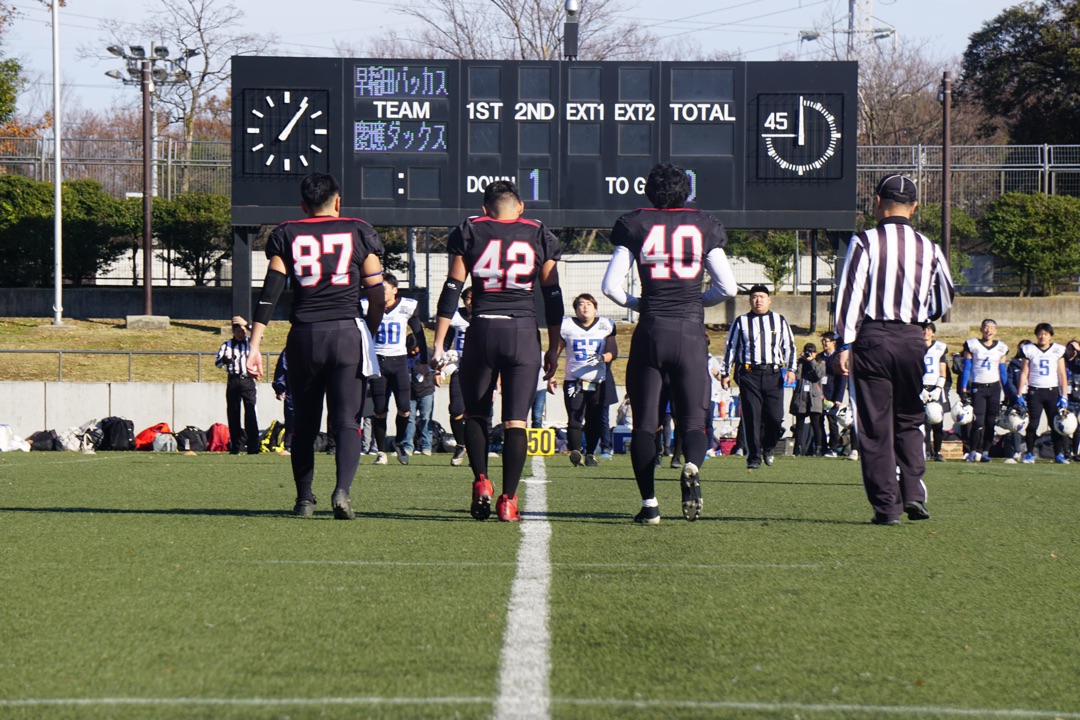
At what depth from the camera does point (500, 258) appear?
6.46m

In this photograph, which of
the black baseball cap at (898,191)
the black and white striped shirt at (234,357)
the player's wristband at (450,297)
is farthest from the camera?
the black and white striped shirt at (234,357)

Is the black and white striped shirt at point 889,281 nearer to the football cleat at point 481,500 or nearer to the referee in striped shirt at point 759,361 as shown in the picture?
the football cleat at point 481,500

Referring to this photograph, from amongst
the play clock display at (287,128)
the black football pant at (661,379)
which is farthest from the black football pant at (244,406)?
the black football pant at (661,379)

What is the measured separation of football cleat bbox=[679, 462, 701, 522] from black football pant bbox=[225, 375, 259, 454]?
378 inches

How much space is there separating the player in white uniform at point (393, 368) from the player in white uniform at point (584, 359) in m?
1.54

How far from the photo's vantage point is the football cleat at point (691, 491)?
6379 millimetres

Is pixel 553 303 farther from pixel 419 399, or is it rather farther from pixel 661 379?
pixel 419 399

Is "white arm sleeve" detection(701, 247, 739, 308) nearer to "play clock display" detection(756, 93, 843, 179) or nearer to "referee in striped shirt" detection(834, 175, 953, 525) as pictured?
"referee in striped shirt" detection(834, 175, 953, 525)

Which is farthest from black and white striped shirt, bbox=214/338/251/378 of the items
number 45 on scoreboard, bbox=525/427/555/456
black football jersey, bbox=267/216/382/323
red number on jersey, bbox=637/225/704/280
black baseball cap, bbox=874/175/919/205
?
black baseball cap, bbox=874/175/919/205

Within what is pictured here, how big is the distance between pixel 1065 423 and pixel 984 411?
967mm

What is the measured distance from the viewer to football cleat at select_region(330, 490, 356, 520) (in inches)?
250

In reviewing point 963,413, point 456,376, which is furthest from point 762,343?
point 963,413

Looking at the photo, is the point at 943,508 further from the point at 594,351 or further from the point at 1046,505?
the point at 594,351

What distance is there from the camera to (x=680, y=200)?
6.60 meters
